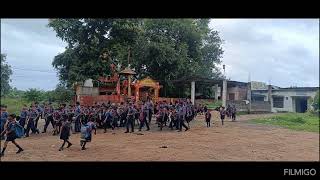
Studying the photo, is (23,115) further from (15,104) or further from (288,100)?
(288,100)

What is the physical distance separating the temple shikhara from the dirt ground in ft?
16.0

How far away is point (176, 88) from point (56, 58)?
909 cm

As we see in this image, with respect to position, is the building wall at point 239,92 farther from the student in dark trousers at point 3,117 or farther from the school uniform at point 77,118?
the student in dark trousers at point 3,117

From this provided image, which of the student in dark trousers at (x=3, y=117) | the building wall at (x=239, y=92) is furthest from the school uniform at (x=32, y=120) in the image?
the building wall at (x=239, y=92)

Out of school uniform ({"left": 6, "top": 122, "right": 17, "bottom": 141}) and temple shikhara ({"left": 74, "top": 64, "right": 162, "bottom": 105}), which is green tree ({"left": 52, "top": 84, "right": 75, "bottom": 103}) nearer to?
temple shikhara ({"left": 74, "top": 64, "right": 162, "bottom": 105})

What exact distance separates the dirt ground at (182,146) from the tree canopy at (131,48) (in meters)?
8.68

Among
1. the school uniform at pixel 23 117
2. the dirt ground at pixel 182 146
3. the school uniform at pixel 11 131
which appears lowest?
the dirt ground at pixel 182 146

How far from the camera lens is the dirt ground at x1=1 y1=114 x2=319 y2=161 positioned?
34.2ft

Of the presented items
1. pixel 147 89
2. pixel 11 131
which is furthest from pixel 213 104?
pixel 11 131

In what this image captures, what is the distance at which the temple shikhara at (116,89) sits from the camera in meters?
21.1

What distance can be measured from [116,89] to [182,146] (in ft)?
35.9

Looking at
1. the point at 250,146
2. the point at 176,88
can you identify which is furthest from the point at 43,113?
the point at 176,88

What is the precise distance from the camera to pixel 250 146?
12.4m

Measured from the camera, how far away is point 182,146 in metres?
12.3
